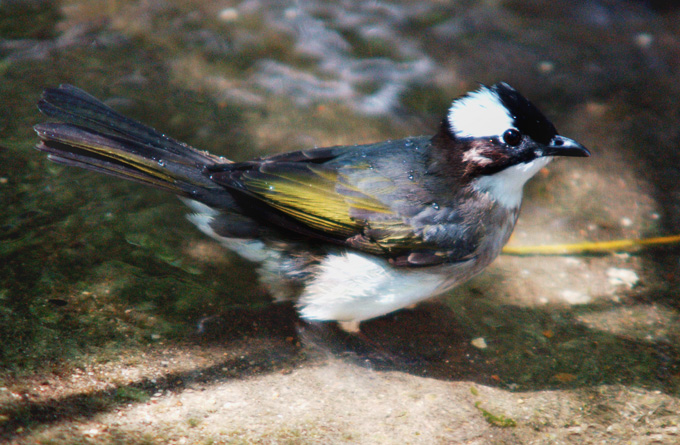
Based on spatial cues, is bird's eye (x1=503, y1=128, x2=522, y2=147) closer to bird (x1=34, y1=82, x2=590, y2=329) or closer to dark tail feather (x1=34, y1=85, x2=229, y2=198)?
bird (x1=34, y1=82, x2=590, y2=329)

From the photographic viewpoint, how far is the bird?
11.6 feet

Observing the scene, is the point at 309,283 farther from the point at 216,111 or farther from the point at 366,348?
the point at 216,111

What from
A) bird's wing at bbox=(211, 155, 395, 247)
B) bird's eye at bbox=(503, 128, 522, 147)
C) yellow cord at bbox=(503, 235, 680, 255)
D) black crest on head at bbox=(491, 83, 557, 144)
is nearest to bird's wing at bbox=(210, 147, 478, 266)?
bird's wing at bbox=(211, 155, 395, 247)

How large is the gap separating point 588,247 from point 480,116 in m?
1.58

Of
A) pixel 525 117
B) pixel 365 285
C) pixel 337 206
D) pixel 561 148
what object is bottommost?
pixel 365 285

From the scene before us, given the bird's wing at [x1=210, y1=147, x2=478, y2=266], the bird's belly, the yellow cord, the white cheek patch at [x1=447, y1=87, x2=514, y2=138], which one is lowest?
the yellow cord

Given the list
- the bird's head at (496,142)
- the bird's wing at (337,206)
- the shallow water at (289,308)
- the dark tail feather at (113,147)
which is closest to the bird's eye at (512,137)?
the bird's head at (496,142)

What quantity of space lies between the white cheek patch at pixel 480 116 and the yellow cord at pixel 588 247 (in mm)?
1195

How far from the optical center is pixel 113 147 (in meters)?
3.58

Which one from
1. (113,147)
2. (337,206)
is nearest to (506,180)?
(337,206)

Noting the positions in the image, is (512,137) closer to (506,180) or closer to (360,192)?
(506,180)

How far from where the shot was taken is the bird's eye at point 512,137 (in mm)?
3496

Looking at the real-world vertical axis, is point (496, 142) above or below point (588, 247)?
above

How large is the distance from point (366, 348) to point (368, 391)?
40 cm
